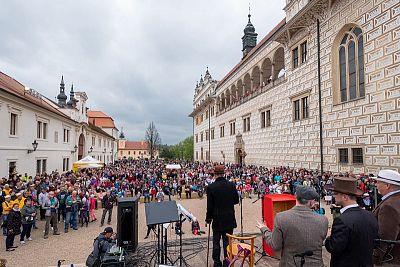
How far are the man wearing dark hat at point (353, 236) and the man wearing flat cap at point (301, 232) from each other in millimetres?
155

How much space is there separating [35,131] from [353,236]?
72.8 feet

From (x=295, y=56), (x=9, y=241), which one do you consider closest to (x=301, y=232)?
(x=9, y=241)

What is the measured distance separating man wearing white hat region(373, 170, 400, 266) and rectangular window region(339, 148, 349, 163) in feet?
43.6

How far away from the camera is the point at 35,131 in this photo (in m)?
19.8

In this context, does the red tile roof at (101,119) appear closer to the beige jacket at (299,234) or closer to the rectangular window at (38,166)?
the rectangular window at (38,166)

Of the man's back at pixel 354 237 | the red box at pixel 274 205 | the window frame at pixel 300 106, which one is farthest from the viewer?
the window frame at pixel 300 106

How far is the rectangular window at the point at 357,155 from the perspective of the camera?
1378 cm

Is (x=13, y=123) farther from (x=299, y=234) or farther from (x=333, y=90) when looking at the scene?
(x=333, y=90)

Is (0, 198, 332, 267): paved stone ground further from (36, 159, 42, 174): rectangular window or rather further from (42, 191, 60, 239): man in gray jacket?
(36, 159, 42, 174): rectangular window

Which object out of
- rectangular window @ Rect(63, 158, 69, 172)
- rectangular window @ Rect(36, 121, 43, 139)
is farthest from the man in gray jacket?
rectangular window @ Rect(63, 158, 69, 172)

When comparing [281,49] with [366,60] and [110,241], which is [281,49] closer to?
[366,60]

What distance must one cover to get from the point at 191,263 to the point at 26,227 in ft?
20.4

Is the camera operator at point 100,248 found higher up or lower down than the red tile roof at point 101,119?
lower down

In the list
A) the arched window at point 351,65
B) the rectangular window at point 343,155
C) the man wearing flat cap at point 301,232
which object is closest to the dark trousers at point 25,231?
the man wearing flat cap at point 301,232
